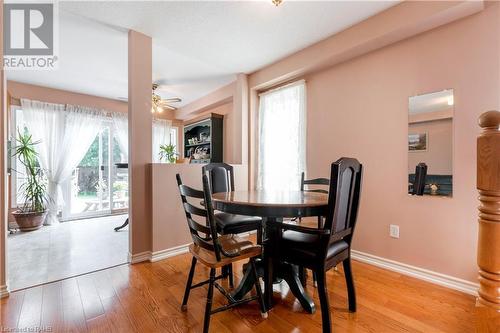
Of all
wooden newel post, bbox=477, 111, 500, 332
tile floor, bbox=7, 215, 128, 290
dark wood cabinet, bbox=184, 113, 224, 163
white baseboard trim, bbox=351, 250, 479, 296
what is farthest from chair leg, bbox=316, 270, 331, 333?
dark wood cabinet, bbox=184, 113, 224, 163

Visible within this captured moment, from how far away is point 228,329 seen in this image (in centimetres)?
147

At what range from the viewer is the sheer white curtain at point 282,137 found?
315 cm

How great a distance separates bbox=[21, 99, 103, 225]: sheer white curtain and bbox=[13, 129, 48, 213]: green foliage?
0.58ft

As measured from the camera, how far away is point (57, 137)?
4.34 metres

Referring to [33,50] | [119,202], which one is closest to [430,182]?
[33,50]

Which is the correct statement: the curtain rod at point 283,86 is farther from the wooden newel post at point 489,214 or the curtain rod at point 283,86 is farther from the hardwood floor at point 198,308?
the wooden newel post at point 489,214

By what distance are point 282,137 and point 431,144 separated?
174 centimetres

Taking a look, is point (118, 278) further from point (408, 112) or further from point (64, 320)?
point (408, 112)

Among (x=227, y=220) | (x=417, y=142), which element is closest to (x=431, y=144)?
(x=417, y=142)

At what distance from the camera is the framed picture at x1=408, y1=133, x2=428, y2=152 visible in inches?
83.5

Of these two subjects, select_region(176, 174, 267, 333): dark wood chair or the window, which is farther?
the window

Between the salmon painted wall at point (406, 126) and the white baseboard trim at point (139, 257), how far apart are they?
2.19 metres

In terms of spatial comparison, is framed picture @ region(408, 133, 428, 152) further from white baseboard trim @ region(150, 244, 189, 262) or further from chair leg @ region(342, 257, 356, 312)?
white baseboard trim @ region(150, 244, 189, 262)

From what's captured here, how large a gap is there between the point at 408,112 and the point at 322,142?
950 mm
